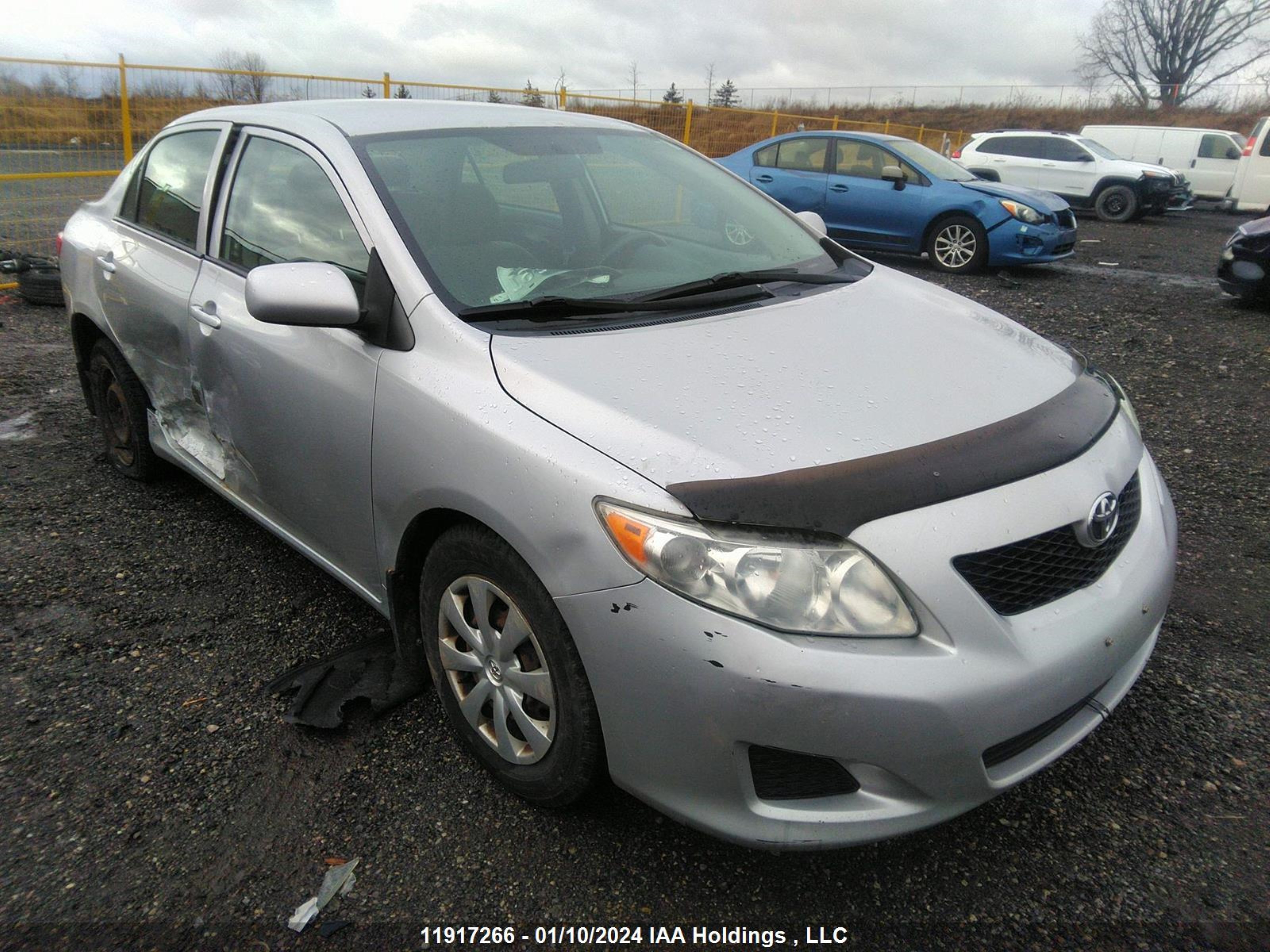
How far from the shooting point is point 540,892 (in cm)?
191

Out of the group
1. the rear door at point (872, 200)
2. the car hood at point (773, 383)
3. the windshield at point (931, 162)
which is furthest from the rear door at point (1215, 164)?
the car hood at point (773, 383)

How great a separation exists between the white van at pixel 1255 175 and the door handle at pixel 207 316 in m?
17.8

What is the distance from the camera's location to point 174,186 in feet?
11.0

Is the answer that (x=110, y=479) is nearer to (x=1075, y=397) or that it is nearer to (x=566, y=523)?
(x=566, y=523)

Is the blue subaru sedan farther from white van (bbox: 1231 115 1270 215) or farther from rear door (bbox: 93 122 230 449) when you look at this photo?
rear door (bbox: 93 122 230 449)

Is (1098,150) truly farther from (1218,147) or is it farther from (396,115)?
(396,115)

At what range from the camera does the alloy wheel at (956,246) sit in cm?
966

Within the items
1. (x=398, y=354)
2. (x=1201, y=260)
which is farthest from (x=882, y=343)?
(x=1201, y=260)

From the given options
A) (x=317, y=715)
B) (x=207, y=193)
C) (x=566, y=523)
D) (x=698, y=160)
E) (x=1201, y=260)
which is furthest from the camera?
(x=1201, y=260)

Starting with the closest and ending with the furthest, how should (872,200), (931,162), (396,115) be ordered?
1. (396,115)
2. (872,200)
3. (931,162)

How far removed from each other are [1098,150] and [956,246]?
9.48 meters

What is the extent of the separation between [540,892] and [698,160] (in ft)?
8.64

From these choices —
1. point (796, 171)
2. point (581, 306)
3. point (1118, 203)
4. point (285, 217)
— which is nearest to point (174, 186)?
point (285, 217)

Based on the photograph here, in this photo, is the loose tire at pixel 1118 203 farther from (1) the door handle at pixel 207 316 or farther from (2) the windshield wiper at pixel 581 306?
(1) the door handle at pixel 207 316
